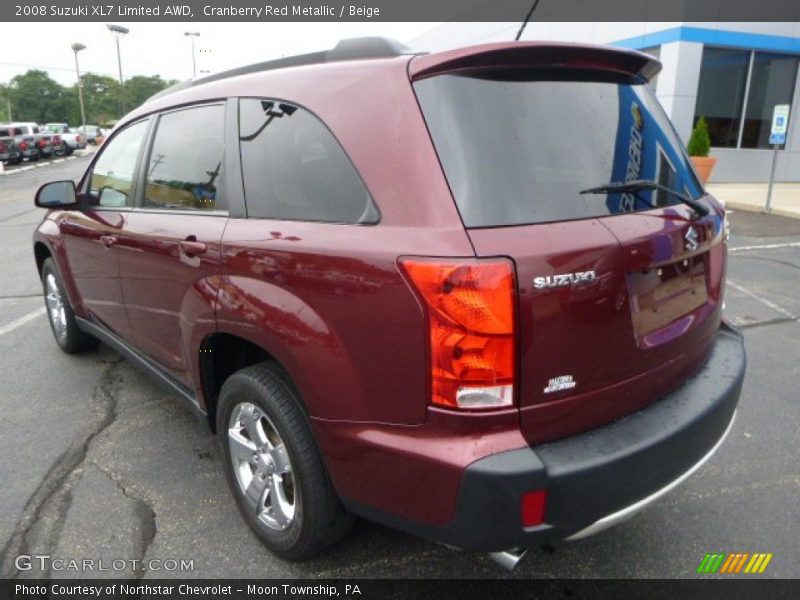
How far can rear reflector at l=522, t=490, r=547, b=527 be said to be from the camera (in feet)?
5.55

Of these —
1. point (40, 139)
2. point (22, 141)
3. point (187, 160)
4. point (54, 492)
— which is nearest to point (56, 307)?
point (54, 492)

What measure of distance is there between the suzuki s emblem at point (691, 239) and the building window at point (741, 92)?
16170 mm

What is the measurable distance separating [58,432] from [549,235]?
10.0 feet

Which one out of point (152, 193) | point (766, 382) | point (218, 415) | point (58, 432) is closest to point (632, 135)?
point (218, 415)

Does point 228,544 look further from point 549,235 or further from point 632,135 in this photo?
point 632,135

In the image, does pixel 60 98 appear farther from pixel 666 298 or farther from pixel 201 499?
pixel 666 298

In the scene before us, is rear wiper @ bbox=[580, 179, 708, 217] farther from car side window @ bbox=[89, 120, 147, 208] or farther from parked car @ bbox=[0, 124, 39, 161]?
parked car @ bbox=[0, 124, 39, 161]

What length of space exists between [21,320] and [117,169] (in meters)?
2.87

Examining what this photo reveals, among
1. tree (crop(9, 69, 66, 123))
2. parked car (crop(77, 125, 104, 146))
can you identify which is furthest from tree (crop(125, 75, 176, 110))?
parked car (crop(77, 125, 104, 146))

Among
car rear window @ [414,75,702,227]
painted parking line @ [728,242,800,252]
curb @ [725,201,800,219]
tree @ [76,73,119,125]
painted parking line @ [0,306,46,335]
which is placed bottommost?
painted parking line @ [0,306,46,335]

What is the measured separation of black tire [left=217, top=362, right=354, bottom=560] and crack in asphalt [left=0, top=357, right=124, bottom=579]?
101 centimetres

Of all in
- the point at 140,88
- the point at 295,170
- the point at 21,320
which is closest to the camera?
the point at 295,170

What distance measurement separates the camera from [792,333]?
4934 mm

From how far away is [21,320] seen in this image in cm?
554
